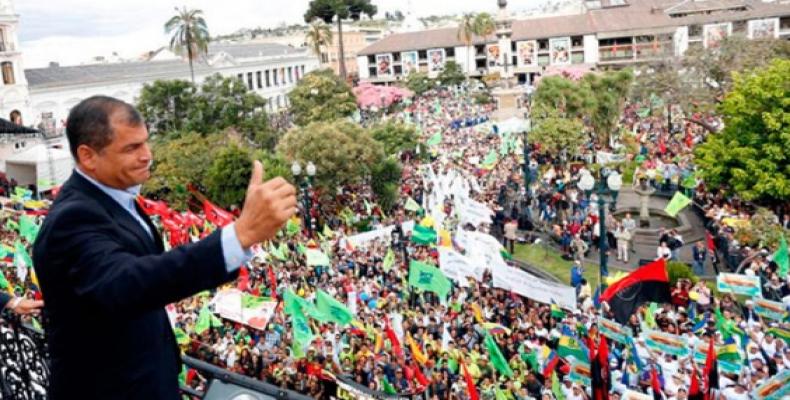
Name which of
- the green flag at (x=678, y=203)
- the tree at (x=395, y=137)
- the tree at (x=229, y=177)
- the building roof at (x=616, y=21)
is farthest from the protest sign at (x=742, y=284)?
the building roof at (x=616, y=21)

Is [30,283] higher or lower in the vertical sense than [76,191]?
lower

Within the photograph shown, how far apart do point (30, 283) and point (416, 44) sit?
6595cm

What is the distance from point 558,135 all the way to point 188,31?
25907 mm

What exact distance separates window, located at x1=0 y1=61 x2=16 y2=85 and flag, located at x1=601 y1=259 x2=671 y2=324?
38888 millimetres

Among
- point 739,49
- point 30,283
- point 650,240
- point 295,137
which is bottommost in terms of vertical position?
point 650,240

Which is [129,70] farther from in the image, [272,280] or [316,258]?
[316,258]

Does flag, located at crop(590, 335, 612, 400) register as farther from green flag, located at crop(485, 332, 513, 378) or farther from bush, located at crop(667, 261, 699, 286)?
bush, located at crop(667, 261, 699, 286)

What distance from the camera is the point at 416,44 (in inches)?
3063

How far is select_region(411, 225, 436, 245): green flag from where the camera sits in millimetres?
17797

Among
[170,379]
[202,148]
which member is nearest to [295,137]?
[202,148]

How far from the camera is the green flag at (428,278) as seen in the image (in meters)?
13.6

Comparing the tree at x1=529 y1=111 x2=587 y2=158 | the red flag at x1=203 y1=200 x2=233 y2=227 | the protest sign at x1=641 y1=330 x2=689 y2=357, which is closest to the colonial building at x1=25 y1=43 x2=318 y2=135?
the red flag at x1=203 y1=200 x2=233 y2=227


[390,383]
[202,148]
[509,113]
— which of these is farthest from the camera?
[509,113]

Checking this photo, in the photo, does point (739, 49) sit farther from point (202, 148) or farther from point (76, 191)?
point (76, 191)
